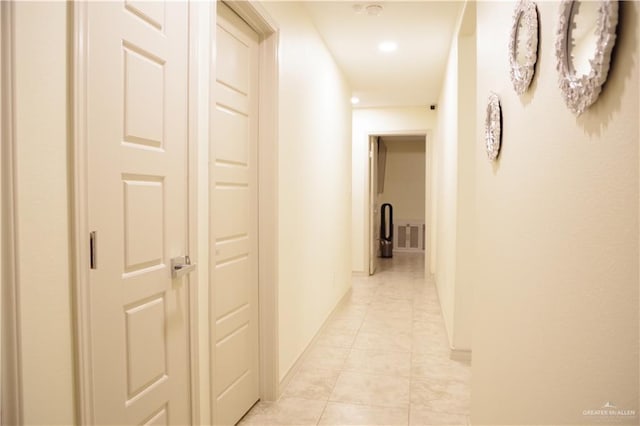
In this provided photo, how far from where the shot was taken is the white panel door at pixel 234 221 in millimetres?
2012

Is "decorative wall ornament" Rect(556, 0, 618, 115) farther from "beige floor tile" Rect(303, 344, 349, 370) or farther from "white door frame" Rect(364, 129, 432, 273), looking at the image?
"white door frame" Rect(364, 129, 432, 273)

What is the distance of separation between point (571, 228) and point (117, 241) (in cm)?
123

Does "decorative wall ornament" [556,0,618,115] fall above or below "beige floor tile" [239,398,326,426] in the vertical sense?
above

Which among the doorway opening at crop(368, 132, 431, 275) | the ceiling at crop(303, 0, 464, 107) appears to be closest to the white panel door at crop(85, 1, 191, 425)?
the ceiling at crop(303, 0, 464, 107)

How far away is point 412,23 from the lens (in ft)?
11.1

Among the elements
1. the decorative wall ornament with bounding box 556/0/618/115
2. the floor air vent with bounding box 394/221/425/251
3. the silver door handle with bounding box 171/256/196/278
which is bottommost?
the floor air vent with bounding box 394/221/425/251

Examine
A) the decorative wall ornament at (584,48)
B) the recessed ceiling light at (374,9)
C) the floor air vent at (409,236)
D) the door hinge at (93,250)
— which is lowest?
the floor air vent at (409,236)

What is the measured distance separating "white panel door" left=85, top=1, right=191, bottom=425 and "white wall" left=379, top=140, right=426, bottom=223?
7.80 m

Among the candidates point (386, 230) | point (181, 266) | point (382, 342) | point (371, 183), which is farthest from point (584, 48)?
point (386, 230)

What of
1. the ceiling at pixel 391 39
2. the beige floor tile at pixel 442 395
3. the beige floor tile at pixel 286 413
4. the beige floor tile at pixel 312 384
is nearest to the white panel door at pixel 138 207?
the beige floor tile at pixel 286 413

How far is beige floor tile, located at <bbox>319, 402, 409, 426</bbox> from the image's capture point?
7.56 ft

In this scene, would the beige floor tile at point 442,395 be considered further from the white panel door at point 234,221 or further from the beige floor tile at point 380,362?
the white panel door at point 234,221

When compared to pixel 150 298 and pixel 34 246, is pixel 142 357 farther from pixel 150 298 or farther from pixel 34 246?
pixel 34 246

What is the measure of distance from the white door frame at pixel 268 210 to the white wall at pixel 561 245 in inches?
47.7
